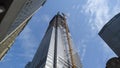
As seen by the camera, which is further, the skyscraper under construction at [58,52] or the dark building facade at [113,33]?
the skyscraper under construction at [58,52]

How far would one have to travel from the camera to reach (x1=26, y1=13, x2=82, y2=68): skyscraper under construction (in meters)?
50.7

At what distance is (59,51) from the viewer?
5750 cm

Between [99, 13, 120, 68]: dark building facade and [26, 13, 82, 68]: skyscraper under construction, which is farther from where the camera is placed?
[26, 13, 82, 68]: skyscraper under construction

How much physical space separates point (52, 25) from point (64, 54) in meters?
28.8

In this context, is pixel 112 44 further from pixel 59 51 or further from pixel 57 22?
pixel 57 22

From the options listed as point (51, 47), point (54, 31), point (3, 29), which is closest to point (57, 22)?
point (54, 31)

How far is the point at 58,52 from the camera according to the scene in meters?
56.4

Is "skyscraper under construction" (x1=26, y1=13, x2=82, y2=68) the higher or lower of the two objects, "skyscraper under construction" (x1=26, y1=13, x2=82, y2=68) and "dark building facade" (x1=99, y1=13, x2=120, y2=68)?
the higher

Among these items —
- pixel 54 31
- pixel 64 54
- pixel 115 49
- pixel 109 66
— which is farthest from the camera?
pixel 54 31

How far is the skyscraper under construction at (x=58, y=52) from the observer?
50.7 metres

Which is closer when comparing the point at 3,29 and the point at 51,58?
the point at 3,29

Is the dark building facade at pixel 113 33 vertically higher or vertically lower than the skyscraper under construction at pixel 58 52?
lower

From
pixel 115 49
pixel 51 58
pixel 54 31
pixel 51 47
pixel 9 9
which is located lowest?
pixel 9 9

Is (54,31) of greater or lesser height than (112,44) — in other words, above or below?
above
